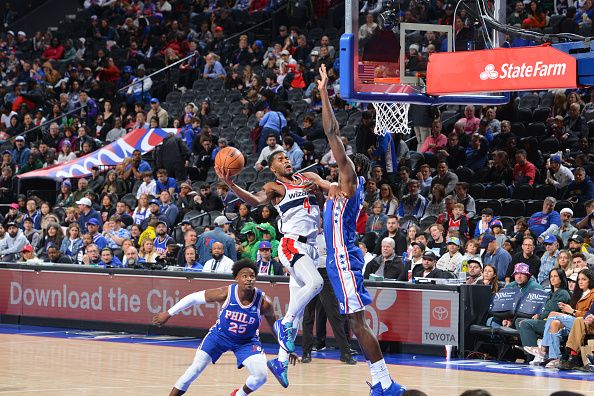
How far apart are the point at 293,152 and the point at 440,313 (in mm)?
6734

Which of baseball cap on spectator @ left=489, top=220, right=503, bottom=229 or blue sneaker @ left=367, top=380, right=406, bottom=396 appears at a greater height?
baseball cap on spectator @ left=489, top=220, right=503, bottom=229

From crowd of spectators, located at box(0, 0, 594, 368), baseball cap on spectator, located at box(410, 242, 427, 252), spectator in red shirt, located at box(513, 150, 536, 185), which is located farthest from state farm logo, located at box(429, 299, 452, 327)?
spectator in red shirt, located at box(513, 150, 536, 185)

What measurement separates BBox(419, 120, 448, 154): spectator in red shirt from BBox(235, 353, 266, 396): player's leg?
37.6 feet

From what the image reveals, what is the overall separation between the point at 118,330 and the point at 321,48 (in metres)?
8.52

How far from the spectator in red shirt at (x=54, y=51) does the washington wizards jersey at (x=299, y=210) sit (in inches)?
829

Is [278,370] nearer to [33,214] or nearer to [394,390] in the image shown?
[394,390]

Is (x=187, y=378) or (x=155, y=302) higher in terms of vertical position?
(x=187, y=378)

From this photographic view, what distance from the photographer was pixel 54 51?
32.8 metres

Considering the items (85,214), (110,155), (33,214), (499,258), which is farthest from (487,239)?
(110,155)

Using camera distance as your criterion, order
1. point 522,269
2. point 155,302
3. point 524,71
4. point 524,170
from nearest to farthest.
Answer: point 524,71, point 522,269, point 155,302, point 524,170

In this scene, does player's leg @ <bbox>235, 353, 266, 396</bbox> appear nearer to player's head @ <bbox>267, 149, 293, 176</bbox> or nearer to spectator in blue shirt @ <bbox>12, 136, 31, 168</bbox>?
player's head @ <bbox>267, 149, 293, 176</bbox>

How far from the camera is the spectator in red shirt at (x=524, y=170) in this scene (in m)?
19.9

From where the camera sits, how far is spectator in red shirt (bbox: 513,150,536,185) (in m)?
19.9

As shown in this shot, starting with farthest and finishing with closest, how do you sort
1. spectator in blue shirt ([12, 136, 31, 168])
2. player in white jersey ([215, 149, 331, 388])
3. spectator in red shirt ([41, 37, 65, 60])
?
1. spectator in red shirt ([41, 37, 65, 60])
2. spectator in blue shirt ([12, 136, 31, 168])
3. player in white jersey ([215, 149, 331, 388])
